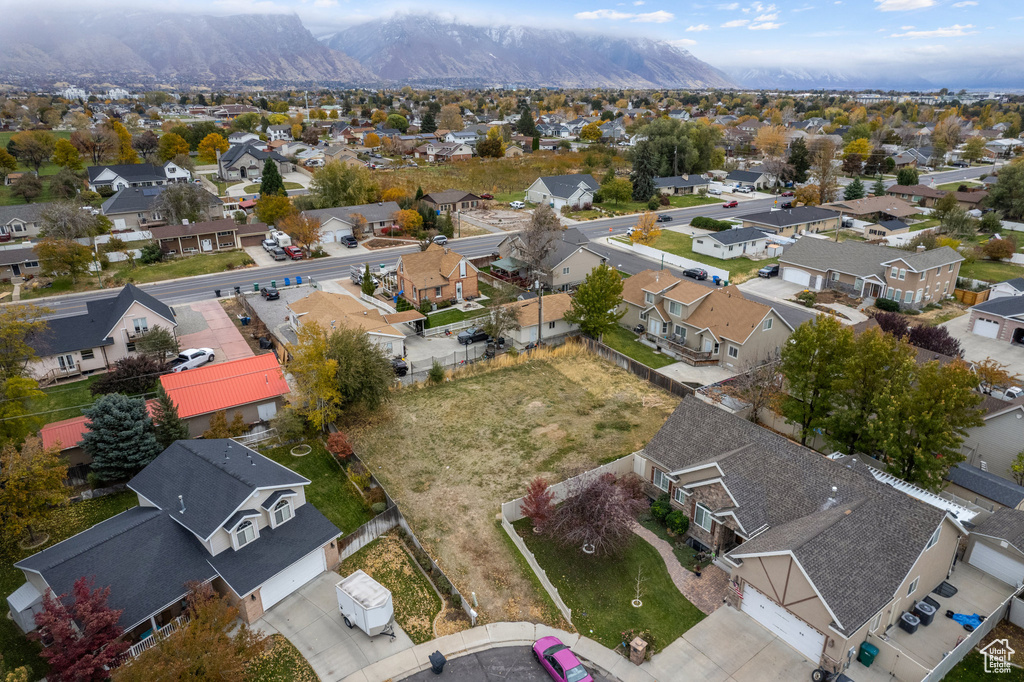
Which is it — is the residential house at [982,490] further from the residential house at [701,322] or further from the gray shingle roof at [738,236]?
the gray shingle roof at [738,236]

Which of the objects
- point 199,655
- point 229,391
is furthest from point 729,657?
point 229,391

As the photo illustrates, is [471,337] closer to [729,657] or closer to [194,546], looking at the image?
[194,546]

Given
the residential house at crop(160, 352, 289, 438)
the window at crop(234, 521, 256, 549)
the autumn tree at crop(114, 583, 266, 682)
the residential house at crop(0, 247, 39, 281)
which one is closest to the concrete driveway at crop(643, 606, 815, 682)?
the autumn tree at crop(114, 583, 266, 682)

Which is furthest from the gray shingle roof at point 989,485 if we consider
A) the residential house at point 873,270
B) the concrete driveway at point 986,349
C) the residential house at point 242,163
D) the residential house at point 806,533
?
the residential house at point 242,163

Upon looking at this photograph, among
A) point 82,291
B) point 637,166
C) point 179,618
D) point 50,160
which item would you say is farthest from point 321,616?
point 50,160

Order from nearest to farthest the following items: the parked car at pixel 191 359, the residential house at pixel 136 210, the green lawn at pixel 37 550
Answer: the green lawn at pixel 37 550 → the parked car at pixel 191 359 → the residential house at pixel 136 210

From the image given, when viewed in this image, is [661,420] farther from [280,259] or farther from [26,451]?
[280,259]
